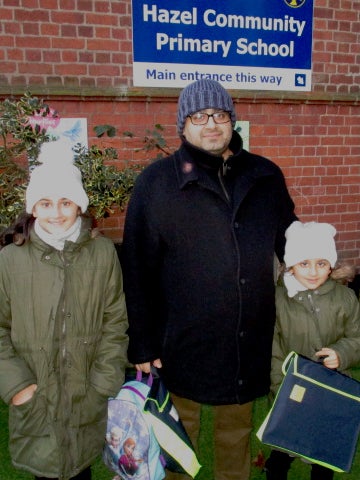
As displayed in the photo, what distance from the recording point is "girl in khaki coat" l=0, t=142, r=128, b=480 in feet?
6.72

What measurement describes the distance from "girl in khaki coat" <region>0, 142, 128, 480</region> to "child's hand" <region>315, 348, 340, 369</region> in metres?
0.93

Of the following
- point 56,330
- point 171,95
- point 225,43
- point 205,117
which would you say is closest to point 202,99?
point 205,117

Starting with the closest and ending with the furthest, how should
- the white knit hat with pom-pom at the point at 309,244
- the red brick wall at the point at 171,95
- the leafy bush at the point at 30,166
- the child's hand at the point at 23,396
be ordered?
1. the child's hand at the point at 23,396
2. the white knit hat with pom-pom at the point at 309,244
3. the leafy bush at the point at 30,166
4. the red brick wall at the point at 171,95

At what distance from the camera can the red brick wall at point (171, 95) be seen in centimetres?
375

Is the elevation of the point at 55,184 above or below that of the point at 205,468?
above

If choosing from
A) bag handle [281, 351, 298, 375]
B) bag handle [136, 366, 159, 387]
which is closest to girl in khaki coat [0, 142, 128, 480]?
bag handle [136, 366, 159, 387]

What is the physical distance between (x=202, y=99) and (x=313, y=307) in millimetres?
1098

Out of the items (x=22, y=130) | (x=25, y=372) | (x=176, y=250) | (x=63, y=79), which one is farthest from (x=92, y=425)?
(x=63, y=79)

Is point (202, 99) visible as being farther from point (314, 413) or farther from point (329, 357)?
point (314, 413)

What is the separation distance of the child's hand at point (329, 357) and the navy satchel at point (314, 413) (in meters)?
0.06

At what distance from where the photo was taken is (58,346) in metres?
2.07

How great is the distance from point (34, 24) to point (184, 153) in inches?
88.8

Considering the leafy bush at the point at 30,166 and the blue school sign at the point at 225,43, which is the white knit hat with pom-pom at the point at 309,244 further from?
the blue school sign at the point at 225,43

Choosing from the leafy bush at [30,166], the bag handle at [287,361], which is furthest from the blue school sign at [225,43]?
the bag handle at [287,361]
